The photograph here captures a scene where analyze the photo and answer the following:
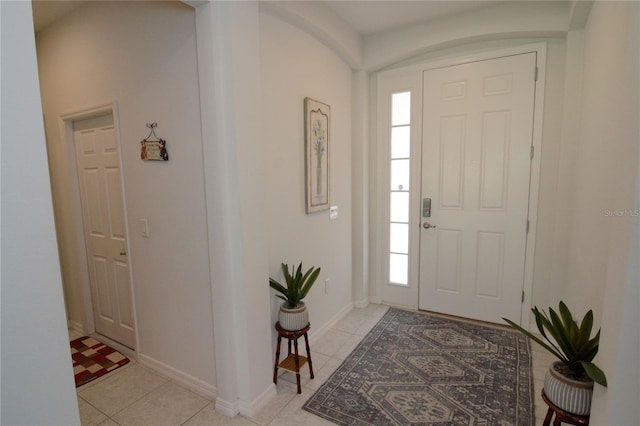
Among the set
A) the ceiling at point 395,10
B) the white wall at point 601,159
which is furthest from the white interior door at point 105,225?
the white wall at point 601,159

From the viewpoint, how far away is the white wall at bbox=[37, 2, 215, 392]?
1.83 m

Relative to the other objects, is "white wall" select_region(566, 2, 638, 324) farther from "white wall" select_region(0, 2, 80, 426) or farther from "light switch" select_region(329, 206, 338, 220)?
"light switch" select_region(329, 206, 338, 220)

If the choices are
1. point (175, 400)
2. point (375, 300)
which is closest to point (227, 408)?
point (175, 400)

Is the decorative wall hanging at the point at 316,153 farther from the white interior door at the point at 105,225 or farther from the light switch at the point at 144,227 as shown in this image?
the white interior door at the point at 105,225

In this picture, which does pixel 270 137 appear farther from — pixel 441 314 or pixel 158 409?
pixel 441 314

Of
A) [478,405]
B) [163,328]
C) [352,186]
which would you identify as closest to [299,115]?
[352,186]

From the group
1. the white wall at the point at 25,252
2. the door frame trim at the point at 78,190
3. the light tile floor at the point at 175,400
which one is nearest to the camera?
the white wall at the point at 25,252

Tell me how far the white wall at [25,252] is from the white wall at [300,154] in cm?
113

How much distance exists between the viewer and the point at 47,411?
82 cm

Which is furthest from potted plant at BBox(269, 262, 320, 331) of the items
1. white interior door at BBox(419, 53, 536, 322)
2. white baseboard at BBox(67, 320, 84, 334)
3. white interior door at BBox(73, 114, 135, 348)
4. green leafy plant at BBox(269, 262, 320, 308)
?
white baseboard at BBox(67, 320, 84, 334)

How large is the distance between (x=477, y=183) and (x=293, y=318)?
1999 mm

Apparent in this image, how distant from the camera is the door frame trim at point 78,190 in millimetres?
2211

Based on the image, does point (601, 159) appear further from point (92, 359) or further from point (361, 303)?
point (92, 359)

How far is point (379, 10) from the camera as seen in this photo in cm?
258
